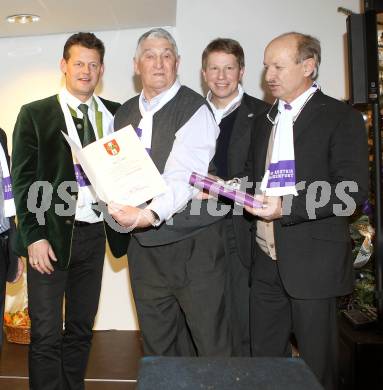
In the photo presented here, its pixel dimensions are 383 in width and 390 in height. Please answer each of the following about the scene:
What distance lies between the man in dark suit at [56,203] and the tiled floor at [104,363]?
2.10ft

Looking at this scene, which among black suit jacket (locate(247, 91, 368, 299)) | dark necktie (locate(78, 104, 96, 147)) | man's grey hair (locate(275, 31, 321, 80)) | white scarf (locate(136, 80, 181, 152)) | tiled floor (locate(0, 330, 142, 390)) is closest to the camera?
black suit jacket (locate(247, 91, 368, 299))

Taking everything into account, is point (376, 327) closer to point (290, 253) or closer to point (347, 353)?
point (347, 353)

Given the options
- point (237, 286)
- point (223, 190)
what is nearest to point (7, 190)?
point (223, 190)

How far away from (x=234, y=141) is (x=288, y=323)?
850 millimetres

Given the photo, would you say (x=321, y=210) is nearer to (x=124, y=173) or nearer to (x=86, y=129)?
(x=124, y=173)

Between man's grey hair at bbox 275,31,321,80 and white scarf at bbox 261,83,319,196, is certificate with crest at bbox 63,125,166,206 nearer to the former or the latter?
white scarf at bbox 261,83,319,196

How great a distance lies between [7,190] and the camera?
7.04 feet

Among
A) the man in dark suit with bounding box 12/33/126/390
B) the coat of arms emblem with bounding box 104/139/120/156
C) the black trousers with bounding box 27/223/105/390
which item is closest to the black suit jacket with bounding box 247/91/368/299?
the coat of arms emblem with bounding box 104/139/120/156

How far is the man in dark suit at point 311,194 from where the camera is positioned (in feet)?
5.53

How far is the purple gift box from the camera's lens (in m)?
1.69

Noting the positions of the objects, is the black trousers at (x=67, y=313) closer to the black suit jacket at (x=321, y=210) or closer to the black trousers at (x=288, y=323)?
the black trousers at (x=288, y=323)

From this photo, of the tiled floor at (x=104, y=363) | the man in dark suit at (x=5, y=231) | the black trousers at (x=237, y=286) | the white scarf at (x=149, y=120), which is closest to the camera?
the white scarf at (x=149, y=120)

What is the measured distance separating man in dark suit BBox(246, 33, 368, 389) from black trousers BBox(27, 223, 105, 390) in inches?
34.2

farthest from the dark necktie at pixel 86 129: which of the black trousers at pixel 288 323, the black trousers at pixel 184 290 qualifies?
the black trousers at pixel 288 323
